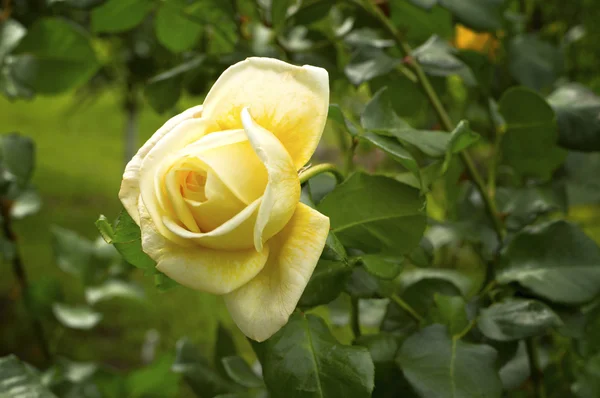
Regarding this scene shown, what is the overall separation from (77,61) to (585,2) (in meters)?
0.64

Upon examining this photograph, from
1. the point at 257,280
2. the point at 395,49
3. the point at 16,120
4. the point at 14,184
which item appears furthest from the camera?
the point at 16,120

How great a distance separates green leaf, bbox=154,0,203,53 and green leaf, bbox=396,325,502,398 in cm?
34

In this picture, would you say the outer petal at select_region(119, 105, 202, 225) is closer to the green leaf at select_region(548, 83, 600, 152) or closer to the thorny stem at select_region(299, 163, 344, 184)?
the thorny stem at select_region(299, 163, 344, 184)

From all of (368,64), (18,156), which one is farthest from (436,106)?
(18,156)

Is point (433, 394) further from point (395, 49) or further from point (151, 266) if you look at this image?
point (395, 49)

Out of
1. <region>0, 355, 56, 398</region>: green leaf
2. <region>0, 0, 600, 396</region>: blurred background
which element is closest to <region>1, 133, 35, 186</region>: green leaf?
<region>0, 0, 600, 396</region>: blurred background

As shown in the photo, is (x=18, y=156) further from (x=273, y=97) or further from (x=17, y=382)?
(x=273, y=97)

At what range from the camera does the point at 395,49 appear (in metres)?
0.51

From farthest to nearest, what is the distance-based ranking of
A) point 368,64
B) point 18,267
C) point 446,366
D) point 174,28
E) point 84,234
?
point 84,234 < point 18,267 < point 174,28 < point 368,64 < point 446,366

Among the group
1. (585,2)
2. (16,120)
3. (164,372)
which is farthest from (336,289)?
(16,120)

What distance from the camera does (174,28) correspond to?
53cm

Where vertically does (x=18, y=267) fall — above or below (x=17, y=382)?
below

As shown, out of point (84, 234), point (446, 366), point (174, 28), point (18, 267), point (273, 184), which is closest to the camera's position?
point (273, 184)

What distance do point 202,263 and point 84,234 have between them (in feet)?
6.22
